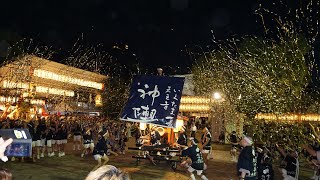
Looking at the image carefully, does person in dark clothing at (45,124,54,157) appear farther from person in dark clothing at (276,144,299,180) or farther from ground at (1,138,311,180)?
person in dark clothing at (276,144,299,180)

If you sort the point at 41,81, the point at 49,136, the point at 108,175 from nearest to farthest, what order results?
the point at 108,175, the point at 49,136, the point at 41,81

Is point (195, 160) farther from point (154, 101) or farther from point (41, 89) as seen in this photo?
point (41, 89)

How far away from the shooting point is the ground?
500 inches

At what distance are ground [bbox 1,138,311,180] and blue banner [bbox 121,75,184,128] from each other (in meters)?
2.30

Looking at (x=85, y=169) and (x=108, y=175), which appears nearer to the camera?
(x=108, y=175)

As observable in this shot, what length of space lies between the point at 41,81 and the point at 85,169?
12183mm

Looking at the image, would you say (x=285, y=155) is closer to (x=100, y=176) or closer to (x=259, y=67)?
(x=100, y=176)

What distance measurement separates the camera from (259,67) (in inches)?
1175

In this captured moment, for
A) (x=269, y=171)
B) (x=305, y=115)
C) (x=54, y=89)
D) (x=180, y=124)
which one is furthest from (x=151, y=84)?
(x=54, y=89)

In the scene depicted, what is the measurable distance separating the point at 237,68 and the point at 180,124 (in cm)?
1470

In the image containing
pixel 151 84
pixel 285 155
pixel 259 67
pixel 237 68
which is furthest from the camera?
pixel 237 68

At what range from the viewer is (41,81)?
24.5 meters

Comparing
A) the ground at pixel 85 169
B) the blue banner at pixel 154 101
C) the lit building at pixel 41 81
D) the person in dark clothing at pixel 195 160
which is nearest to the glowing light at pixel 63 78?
the lit building at pixel 41 81

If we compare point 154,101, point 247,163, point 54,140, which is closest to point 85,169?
point 54,140
